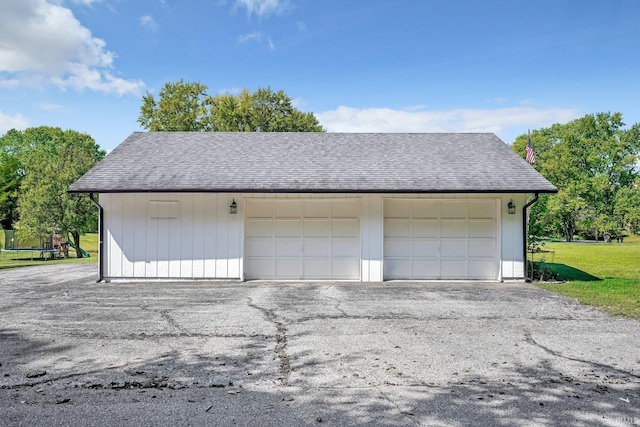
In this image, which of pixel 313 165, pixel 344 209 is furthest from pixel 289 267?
pixel 313 165

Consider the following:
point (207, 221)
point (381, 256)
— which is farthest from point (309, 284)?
point (207, 221)

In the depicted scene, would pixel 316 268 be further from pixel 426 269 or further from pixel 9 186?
pixel 9 186

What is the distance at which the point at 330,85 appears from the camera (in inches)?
807

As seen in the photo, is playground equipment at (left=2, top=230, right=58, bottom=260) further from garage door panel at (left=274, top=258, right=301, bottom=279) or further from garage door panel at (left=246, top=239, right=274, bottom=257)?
garage door panel at (left=274, top=258, right=301, bottom=279)

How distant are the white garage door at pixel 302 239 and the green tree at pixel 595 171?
29.7 metres

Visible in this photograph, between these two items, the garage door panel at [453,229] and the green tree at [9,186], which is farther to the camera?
the green tree at [9,186]

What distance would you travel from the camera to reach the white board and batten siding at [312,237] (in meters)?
10.4

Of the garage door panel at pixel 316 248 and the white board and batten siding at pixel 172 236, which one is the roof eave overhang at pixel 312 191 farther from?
the garage door panel at pixel 316 248

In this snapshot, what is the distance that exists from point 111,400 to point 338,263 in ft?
25.7

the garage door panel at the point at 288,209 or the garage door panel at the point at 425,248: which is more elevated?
the garage door panel at the point at 288,209

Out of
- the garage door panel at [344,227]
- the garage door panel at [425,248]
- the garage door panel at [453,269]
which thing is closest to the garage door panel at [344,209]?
the garage door panel at [344,227]

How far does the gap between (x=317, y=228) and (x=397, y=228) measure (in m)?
2.23

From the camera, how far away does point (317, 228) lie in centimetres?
1086

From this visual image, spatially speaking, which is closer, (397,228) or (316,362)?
(316,362)
